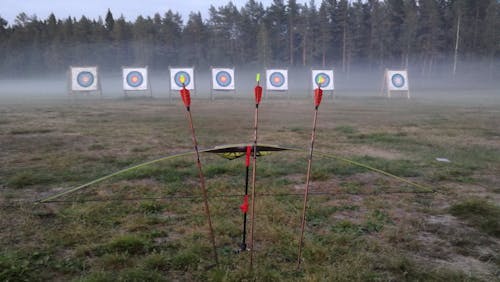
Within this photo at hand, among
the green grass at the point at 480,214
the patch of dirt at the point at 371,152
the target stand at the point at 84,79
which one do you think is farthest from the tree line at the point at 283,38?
the green grass at the point at 480,214

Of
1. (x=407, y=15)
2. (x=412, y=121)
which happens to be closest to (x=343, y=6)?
(x=407, y=15)

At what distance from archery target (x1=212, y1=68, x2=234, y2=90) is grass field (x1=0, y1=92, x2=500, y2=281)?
13478mm

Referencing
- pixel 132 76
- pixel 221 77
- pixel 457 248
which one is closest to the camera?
pixel 457 248

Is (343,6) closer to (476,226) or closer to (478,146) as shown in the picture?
(478,146)

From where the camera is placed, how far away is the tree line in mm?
39406

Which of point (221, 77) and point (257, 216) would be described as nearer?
point (257, 216)

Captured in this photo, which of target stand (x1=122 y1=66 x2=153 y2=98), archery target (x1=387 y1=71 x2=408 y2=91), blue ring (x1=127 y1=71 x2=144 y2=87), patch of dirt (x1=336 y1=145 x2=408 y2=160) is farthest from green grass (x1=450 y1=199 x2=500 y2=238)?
archery target (x1=387 y1=71 x2=408 y2=91)

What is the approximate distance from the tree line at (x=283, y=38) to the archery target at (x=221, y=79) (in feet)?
68.6

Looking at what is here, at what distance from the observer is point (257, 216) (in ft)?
9.78

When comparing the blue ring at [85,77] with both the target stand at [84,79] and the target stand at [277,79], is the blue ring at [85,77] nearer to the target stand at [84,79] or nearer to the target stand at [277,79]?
the target stand at [84,79]

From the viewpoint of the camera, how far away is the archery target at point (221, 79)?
19.0 meters

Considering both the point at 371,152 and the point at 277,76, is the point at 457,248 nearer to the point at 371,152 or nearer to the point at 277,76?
the point at 371,152

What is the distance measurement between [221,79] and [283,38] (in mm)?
27118

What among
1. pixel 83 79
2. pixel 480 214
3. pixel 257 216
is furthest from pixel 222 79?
pixel 480 214
